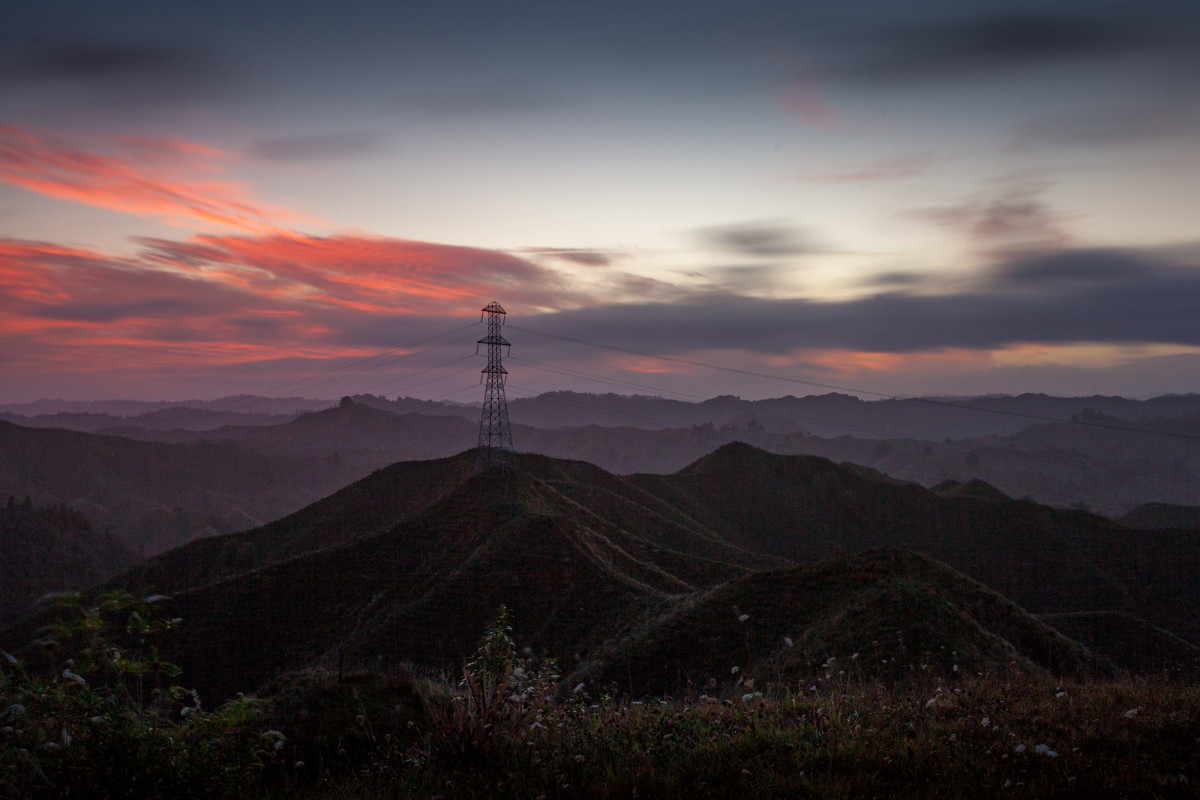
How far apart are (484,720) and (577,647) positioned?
2523cm

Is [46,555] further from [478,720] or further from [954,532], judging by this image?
[954,532]

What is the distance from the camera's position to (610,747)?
6.02m

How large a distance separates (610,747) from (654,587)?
32733mm

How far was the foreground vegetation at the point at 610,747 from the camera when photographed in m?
5.20

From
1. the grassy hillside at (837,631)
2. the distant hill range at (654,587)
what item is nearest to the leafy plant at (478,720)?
the distant hill range at (654,587)

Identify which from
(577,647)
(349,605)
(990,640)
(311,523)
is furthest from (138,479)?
(990,640)

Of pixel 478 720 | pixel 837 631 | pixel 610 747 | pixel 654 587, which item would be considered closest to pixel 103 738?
pixel 478 720

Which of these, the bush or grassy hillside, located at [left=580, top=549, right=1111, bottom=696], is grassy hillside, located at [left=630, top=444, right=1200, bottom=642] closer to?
grassy hillside, located at [left=580, top=549, right=1111, bottom=696]

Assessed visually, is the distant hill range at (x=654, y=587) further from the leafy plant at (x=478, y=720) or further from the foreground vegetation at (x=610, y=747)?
the leafy plant at (x=478, y=720)

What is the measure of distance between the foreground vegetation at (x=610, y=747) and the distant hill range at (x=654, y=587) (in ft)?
3.64

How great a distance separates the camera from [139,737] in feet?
17.6

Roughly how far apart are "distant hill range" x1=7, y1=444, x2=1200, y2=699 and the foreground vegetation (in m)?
1.11

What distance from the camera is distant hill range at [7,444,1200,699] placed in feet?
74.6

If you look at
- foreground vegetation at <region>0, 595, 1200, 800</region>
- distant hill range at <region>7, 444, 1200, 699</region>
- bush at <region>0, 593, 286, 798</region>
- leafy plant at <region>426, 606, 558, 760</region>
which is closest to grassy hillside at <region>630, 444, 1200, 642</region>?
distant hill range at <region>7, 444, 1200, 699</region>
